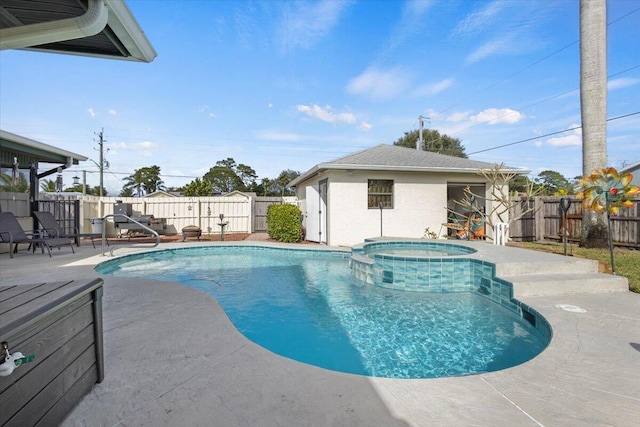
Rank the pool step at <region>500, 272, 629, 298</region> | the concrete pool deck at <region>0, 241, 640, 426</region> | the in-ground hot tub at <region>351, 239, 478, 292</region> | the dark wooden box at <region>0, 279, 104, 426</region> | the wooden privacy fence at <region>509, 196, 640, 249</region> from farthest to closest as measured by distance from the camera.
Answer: the wooden privacy fence at <region>509, 196, 640, 249</region>, the in-ground hot tub at <region>351, 239, 478, 292</region>, the pool step at <region>500, 272, 629, 298</region>, the concrete pool deck at <region>0, 241, 640, 426</region>, the dark wooden box at <region>0, 279, 104, 426</region>

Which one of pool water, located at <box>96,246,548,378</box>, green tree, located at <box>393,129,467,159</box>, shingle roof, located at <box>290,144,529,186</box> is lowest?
pool water, located at <box>96,246,548,378</box>

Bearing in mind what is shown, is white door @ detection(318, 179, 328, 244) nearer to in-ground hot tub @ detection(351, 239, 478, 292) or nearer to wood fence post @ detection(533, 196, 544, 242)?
in-ground hot tub @ detection(351, 239, 478, 292)

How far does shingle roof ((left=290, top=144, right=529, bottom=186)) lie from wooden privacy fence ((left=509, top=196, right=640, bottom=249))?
77.3 inches

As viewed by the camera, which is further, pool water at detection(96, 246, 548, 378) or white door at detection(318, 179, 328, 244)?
white door at detection(318, 179, 328, 244)

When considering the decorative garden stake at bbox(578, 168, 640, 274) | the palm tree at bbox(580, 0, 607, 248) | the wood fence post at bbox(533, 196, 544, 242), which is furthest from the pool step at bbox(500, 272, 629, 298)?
the wood fence post at bbox(533, 196, 544, 242)

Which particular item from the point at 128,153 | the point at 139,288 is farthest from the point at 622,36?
the point at 128,153

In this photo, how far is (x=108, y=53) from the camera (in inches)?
132

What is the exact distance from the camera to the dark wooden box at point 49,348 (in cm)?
135

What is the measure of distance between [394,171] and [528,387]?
9.33m

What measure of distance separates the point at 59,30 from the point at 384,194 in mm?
9654

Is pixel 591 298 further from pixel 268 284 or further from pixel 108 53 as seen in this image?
pixel 108 53

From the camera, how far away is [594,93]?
900cm

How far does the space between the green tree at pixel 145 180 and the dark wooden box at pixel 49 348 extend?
47531mm

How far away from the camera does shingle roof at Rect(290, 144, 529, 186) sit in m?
10.4
